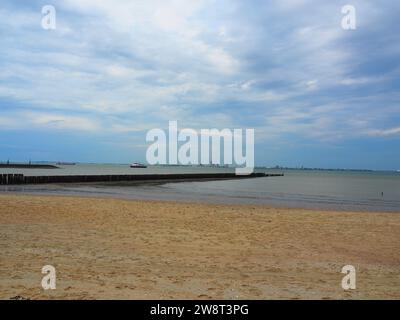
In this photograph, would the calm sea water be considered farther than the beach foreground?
Yes

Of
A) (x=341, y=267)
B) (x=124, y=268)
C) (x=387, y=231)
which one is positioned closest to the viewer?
(x=124, y=268)

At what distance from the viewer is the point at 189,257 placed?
954 centimetres

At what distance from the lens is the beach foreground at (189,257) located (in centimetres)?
684

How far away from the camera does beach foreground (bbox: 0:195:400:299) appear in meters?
6.84

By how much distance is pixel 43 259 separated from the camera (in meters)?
8.58

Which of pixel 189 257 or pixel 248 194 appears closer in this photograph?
pixel 189 257

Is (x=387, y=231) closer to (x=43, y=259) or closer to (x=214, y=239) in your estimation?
(x=214, y=239)

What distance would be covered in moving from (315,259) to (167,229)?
A: 571 cm

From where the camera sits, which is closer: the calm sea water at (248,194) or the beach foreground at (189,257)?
the beach foreground at (189,257)

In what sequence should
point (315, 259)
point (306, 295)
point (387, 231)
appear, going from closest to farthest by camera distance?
1. point (306, 295)
2. point (315, 259)
3. point (387, 231)

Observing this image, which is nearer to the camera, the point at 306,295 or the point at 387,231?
the point at 306,295
